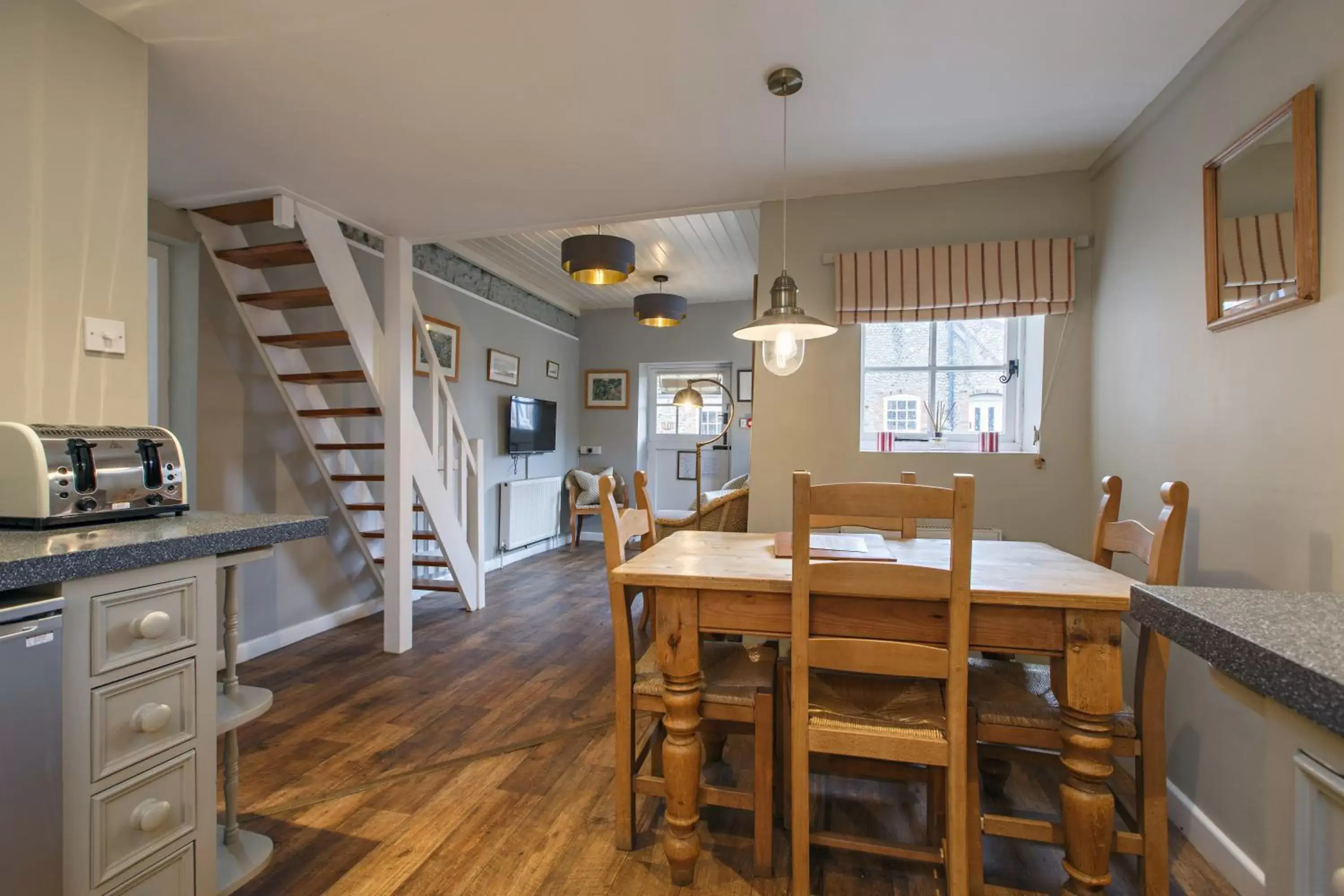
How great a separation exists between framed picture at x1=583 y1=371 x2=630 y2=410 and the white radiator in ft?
3.19

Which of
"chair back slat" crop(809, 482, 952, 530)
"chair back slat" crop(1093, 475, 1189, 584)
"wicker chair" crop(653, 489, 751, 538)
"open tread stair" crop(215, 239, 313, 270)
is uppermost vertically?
"open tread stair" crop(215, 239, 313, 270)

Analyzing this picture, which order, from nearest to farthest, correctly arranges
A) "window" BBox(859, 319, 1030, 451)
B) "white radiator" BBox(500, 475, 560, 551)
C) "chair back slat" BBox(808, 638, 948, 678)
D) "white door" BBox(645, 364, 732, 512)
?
"chair back slat" BBox(808, 638, 948, 678)
"window" BBox(859, 319, 1030, 451)
"white radiator" BBox(500, 475, 560, 551)
"white door" BBox(645, 364, 732, 512)

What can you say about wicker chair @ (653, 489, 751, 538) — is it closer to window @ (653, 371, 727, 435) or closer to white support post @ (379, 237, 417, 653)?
white support post @ (379, 237, 417, 653)

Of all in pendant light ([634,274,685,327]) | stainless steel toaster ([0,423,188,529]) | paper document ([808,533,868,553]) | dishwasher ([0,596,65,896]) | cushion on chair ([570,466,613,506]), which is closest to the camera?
dishwasher ([0,596,65,896])

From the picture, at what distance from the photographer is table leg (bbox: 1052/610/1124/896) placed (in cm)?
139

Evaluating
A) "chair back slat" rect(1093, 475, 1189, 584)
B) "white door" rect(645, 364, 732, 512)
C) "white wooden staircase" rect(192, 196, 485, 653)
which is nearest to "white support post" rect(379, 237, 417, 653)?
"white wooden staircase" rect(192, 196, 485, 653)

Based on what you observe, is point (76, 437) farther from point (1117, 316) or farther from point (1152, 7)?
point (1117, 316)

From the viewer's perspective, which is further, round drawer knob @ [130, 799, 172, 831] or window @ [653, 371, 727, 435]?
window @ [653, 371, 727, 435]

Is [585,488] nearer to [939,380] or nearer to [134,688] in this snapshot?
[939,380]

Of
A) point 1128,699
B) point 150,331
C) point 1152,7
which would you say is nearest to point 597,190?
point 1152,7

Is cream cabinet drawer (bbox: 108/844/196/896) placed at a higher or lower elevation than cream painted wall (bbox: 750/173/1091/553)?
lower

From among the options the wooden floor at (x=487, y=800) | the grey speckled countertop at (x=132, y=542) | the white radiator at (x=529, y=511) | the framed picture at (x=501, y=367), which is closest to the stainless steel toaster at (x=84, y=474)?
the grey speckled countertop at (x=132, y=542)

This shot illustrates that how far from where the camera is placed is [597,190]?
289 centimetres

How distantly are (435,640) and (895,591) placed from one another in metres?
2.92
